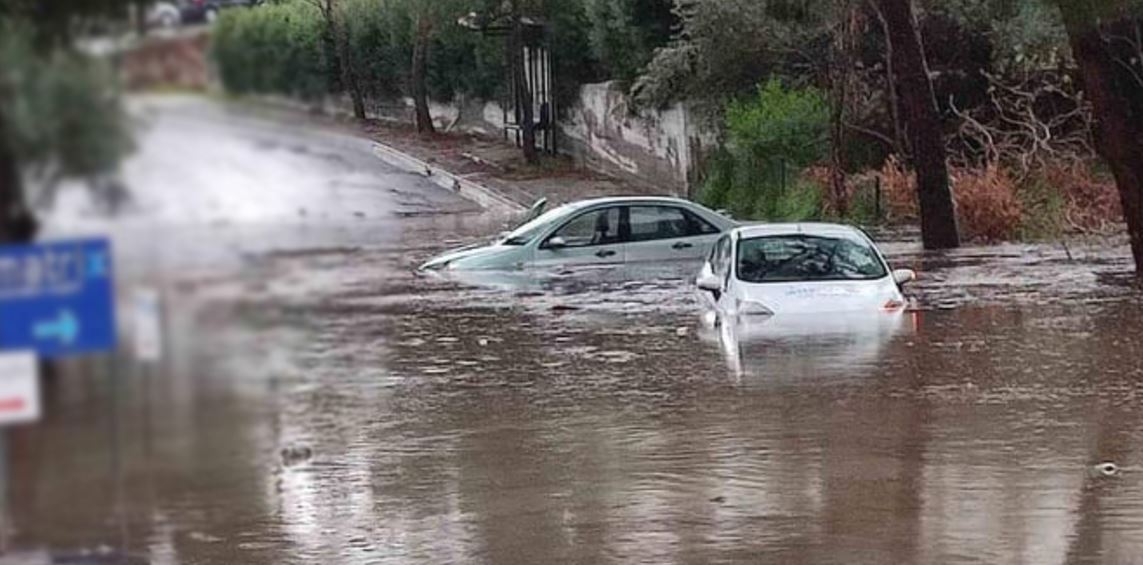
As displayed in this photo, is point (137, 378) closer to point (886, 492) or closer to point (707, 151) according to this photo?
point (886, 492)

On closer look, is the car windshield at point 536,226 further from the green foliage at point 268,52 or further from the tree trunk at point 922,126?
the green foliage at point 268,52

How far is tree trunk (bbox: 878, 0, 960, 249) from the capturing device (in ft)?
70.4

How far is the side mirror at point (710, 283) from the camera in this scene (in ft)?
50.1

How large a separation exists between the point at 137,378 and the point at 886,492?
703cm

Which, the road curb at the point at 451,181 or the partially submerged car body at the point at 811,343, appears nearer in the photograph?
the road curb at the point at 451,181

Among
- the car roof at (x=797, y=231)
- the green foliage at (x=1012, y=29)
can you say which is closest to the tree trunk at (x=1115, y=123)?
the green foliage at (x=1012, y=29)

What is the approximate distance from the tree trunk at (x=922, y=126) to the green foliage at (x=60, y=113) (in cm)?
2003

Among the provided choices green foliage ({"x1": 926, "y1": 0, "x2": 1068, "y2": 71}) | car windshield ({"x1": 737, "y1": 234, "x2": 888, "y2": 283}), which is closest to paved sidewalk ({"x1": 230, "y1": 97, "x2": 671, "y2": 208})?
car windshield ({"x1": 737, "y1": 234, "x2": 888, "y2": 283})

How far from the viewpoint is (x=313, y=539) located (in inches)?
319

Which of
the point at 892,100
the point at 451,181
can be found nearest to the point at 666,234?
the point at 892,100

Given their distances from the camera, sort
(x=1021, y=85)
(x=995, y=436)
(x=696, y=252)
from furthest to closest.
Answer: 1. (x=1021, y=85)
2. (x=696, y=252)
3. (x=995, y=436)

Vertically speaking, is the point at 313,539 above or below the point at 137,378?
below

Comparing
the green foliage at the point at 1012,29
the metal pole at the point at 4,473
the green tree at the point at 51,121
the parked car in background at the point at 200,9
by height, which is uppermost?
the green foliage at the point at 1012,29

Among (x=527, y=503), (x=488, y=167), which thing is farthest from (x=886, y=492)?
(x=488, y=167)
